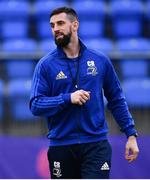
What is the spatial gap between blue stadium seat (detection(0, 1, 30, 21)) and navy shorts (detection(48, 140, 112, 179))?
6.21 metres

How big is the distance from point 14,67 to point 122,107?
9.63 feet

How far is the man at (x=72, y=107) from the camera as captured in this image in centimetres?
474

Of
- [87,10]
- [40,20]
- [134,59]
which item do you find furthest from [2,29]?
[134,59]

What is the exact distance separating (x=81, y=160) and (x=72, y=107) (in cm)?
42

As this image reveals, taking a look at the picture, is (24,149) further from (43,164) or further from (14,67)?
(14,67)

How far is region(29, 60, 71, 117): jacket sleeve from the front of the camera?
4609 millimetres

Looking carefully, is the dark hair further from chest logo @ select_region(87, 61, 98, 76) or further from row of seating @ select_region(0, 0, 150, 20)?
row of seating @ select_region(0, 0, 150, 20)

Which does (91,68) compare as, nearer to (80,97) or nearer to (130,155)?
(80,97)

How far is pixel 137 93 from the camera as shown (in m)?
7.67

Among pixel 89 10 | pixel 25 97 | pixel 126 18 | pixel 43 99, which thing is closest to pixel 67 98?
pixel 43 99

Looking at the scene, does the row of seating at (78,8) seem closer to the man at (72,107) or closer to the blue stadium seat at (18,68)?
the blue stadium seat at (18,68)

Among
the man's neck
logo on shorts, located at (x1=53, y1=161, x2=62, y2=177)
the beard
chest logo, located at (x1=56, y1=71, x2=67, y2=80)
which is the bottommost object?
logo on shorts, located at (x1=53, y1=161, x2=62, y2=177)

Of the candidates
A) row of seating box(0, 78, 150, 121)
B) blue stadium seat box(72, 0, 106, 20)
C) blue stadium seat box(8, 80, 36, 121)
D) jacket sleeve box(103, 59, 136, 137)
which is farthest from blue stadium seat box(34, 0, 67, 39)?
jacket sleeve box(103, 59, 136, 137)

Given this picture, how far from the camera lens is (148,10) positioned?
37.1ft
